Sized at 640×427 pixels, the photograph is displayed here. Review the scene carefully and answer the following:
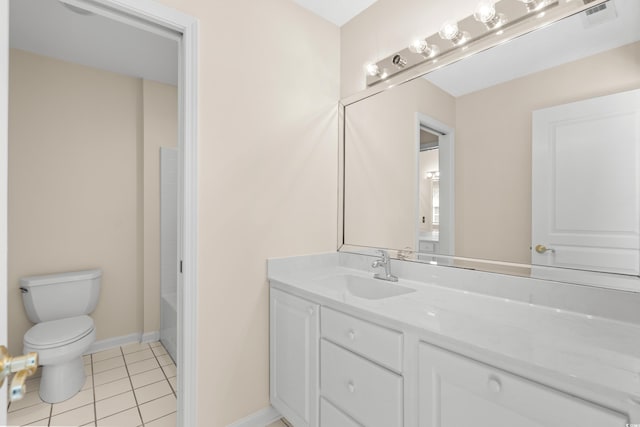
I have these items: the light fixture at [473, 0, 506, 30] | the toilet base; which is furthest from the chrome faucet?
the toilet base

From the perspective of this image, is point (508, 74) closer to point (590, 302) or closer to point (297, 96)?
point (590, 302)

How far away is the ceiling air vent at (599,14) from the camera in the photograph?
3.45 ft

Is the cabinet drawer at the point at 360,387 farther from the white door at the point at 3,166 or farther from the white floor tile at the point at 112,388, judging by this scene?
the white floor tile at the point at 112,388

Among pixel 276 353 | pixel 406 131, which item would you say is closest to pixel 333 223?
pixel 406 131

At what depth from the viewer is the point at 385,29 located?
1809 millimetres

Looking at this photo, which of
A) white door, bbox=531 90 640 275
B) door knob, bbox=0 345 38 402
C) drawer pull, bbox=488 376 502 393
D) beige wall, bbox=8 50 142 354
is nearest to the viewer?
door knob, bbox=0 345 38 402

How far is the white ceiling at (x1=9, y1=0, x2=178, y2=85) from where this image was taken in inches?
74.7

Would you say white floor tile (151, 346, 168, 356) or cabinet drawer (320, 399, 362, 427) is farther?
white floor tile (151, 346, 168, 356)

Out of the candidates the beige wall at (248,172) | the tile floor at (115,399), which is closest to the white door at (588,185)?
the beige wall at (248,172)

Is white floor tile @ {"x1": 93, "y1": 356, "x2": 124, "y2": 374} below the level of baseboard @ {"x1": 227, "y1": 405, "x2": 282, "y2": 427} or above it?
below

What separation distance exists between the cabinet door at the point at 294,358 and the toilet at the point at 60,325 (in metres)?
1.37

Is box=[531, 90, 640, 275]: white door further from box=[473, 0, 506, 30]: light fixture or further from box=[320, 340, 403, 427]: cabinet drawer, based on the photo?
box=[320, 340, 403, 427]: cabinet drawer

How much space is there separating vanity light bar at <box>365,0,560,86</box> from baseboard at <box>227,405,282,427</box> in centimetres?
207

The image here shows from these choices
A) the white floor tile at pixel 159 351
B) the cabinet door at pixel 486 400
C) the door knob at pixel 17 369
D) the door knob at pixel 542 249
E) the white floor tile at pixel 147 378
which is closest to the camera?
the door knob at pixel 17 369
